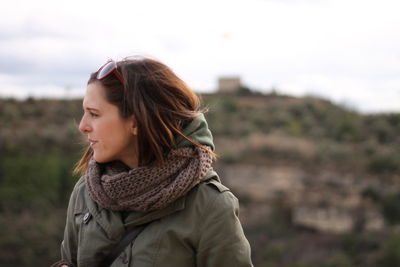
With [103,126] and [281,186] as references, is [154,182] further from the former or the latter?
[281,186]

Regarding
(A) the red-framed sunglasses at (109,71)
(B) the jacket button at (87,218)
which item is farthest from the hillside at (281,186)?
(A) the red-framed sunglasses at (109,71)

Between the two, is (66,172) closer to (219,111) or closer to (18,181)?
(18,181)

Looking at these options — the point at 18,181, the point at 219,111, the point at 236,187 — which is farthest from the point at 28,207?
the point at 219,111

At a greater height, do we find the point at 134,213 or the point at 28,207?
the point at 134,213

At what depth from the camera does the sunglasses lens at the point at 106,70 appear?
202 cm

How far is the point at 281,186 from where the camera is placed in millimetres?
22547

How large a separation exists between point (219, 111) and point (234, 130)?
11.0 feet

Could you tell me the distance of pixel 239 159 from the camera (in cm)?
2398

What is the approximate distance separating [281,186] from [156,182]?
20884mm

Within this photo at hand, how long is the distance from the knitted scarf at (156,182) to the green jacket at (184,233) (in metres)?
0.04

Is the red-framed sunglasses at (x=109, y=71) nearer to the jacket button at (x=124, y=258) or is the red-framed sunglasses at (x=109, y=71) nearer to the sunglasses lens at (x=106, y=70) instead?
the sunglasses lens at (x=106, y=70)

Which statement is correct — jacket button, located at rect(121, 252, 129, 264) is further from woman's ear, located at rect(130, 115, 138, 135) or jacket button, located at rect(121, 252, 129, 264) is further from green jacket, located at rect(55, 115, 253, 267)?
woman's ear, located at rect(130, 115, 138, 135)

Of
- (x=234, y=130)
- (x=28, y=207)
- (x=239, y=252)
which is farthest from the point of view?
(x=234, y=130)

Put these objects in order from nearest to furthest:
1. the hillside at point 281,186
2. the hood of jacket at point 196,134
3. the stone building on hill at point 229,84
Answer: the hood of jacket at point 196,134 → the hillside at point 281,186 → the stone building on hill at point 229,84
